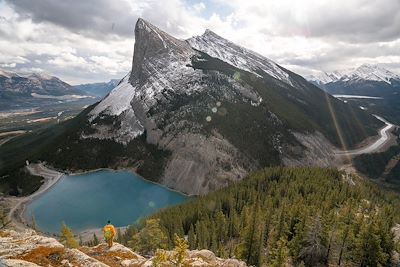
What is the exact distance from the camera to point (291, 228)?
303 ft

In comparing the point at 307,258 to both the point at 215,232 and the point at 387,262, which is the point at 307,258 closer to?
the point at 387,262

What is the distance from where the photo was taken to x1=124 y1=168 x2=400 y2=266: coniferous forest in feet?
239

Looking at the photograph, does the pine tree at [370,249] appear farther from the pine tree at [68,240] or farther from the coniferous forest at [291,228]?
the pine tree at [68,240]

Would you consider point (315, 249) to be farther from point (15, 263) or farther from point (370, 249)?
point (15, 263)

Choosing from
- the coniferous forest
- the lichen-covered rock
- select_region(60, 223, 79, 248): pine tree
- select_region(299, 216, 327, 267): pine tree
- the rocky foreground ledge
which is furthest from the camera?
select_region(299, 216, 327, 267): pine tree

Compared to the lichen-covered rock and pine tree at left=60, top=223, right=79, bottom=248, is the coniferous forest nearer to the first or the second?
pine tree at left=60, top=223, right=79, bottom=248

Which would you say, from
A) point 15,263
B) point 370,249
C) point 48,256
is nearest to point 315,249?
point 370,249

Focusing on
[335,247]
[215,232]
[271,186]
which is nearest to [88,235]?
[215,232]

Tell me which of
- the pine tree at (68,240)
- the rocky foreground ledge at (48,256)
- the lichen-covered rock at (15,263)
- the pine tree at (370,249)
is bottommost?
the pine tree at (68,240)

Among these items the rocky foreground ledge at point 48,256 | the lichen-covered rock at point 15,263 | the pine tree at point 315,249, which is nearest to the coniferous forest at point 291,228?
the pine tree at point 315,249

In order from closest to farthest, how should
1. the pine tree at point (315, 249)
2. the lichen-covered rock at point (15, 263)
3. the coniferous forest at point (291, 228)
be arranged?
the lichen-covered rock at point (15, 263)
the coniferous forest at point (291, 228)
the pine tree at point (315, 249)

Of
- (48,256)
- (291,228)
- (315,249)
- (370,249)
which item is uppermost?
(48,256)

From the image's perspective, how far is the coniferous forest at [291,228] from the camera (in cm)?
7281

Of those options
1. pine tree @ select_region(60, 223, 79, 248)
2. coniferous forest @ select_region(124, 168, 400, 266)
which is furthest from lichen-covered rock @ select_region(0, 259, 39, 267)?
coniferous forest @ select_region(124, 168, 400, 266)
